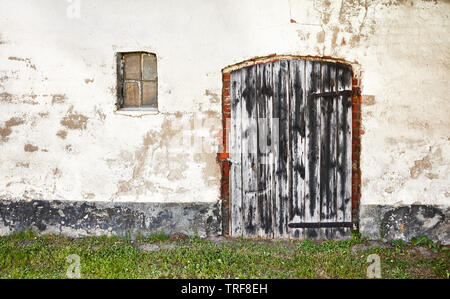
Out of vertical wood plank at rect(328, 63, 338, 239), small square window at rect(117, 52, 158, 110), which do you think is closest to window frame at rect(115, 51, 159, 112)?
small square window at rect(117, 52, 158, 110)

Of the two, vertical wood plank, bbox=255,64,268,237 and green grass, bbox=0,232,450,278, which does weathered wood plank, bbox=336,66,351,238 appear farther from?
vertical wood plank, bbox=255,64,268,237

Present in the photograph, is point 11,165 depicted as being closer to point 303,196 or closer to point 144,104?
point 144,104

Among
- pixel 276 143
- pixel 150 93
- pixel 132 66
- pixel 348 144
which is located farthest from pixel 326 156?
pixel 132 66

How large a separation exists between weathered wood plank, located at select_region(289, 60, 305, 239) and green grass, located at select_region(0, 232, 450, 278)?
0.37m

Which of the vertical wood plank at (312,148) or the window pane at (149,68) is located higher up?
the window pane at (149,68)

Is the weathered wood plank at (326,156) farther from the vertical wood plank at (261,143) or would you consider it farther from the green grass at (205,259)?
the vertical wood plank at (261,143)

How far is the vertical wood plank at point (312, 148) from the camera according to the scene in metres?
4.41

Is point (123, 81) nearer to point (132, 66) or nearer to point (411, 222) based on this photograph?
point (132, 66)

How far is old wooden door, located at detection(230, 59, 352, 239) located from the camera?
4422 millimetres

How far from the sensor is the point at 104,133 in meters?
4.54

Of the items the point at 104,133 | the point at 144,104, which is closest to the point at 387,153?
the point at 144,104

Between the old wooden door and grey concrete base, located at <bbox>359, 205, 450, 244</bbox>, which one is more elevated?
the old wooden door

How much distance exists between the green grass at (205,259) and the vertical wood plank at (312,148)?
369 millimetres

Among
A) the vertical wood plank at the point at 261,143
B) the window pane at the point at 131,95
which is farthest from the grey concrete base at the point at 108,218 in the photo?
the window pane at the point at 131,95
